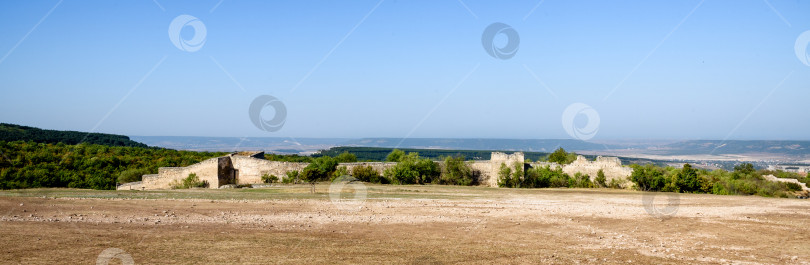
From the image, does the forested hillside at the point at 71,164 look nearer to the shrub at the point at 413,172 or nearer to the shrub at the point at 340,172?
the shrub at the point at 340,172

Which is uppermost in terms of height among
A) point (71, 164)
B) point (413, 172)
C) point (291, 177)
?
point (71, 164)

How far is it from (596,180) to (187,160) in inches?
1233

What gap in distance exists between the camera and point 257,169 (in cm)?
3800

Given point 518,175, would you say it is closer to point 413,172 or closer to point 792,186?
point 413,172

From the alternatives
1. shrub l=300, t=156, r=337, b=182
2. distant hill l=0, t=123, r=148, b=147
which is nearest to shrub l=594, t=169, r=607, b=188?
shrub l=300, t=156, r=337, b=182

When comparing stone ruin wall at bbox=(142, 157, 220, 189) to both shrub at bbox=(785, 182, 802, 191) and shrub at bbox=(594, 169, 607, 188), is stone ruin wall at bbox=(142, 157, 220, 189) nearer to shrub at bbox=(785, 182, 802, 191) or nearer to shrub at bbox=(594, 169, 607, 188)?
shrub at bbox=(594, 169, 607, 188)

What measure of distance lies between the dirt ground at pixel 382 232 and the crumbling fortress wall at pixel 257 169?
49.5ft

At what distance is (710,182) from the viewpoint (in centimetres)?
3397

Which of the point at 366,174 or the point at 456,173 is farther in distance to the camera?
the point at 456,173

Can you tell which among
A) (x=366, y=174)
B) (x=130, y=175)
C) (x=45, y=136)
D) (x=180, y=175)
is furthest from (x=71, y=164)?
(x=45, y=136)

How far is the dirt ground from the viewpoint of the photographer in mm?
10133

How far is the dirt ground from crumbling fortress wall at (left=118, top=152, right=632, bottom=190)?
15097 millimetres

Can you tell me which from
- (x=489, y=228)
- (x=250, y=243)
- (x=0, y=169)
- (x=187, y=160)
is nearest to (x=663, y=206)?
(x=489, y=228)

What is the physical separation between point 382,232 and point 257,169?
87.5ft
